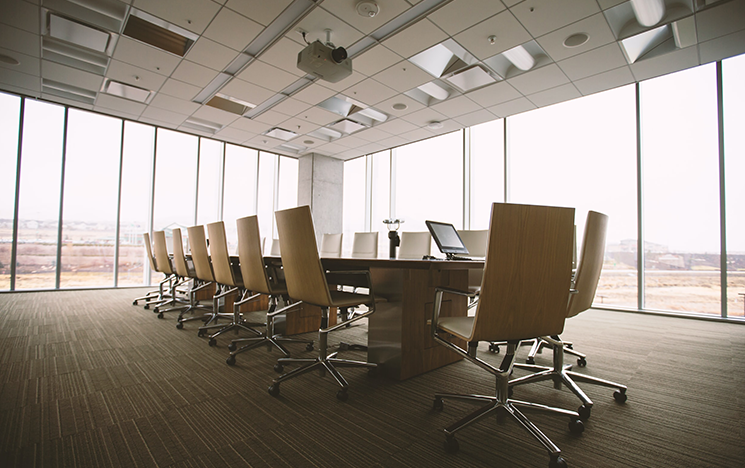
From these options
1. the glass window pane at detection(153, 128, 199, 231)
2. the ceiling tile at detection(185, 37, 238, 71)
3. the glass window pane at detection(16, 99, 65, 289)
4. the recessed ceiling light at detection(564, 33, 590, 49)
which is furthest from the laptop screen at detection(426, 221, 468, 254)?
the glass window pane at detection(16, 99, 65, 289)

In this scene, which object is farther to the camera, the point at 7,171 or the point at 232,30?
the point at 7,171

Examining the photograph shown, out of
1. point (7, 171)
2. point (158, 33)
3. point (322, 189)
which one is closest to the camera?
point (158, 33)

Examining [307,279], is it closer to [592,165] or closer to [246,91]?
[246,91]

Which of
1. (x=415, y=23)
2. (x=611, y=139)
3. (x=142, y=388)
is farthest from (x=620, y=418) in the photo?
(x=611, y=139)

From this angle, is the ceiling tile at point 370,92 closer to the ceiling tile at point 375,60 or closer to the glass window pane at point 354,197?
the ceiling tile at point 375,60

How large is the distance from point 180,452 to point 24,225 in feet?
24.3

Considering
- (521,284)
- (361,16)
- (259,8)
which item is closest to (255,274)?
(521,284)

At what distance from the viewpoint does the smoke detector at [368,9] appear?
11.9 feet

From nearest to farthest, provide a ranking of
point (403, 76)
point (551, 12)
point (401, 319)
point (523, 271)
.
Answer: point (523, 271) → point (401, 319) → point (551, 12) → point (403, 76)

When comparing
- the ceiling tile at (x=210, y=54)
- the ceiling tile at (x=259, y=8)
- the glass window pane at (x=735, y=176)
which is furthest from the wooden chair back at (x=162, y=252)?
the glass window pane at (x=735, y=176)

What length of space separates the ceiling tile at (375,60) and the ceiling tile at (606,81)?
2.78m

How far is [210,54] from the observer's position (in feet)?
15.1

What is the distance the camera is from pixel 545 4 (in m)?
3.55

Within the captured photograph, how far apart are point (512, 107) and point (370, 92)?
8.11 ft
